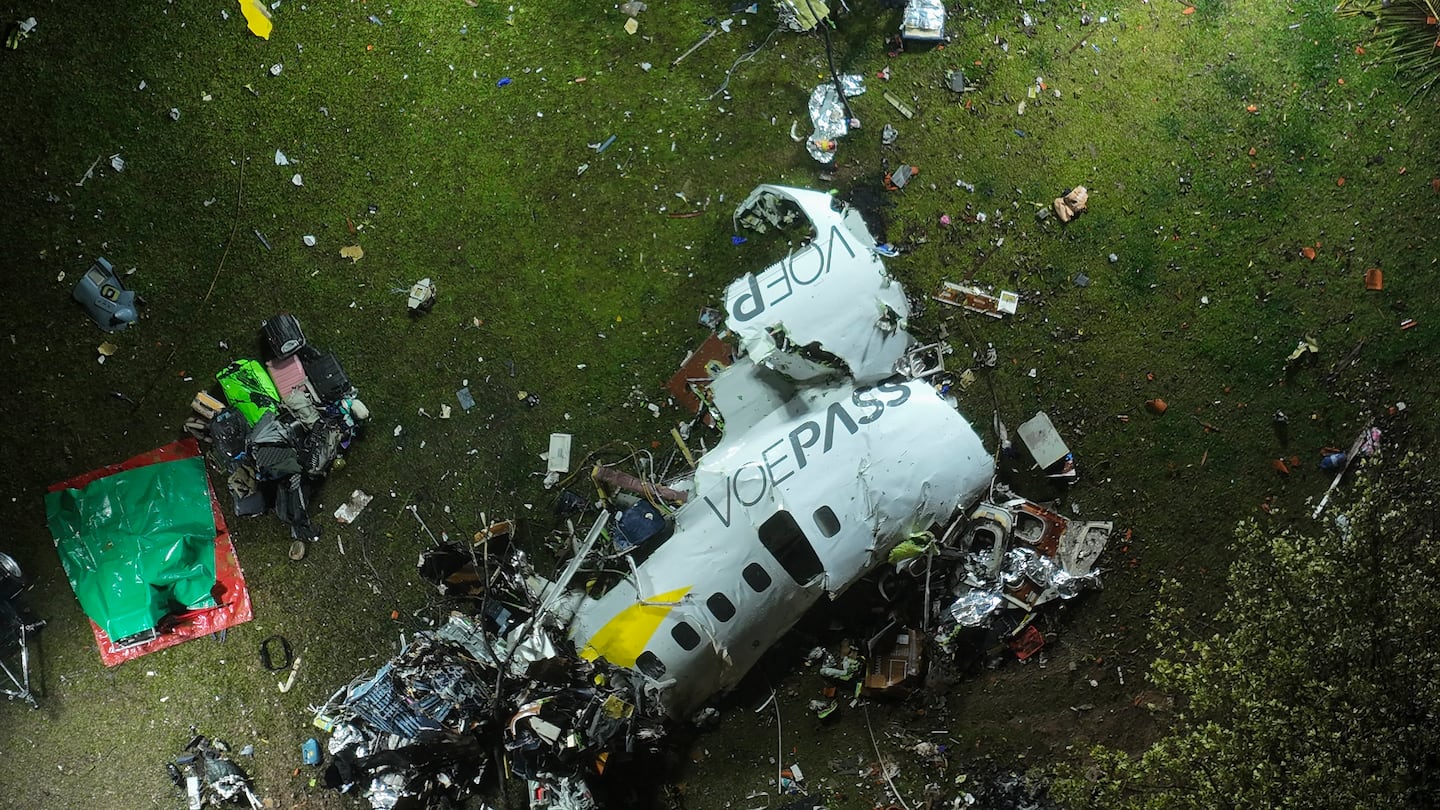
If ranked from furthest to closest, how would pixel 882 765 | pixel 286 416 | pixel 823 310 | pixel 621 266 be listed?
pixel 621 266
pixel 882 765
pixel 286 416
pixel 823 310

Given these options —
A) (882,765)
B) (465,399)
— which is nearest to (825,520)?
(882,765)

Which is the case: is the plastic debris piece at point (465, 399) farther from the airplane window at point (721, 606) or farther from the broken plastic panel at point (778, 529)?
the airplane window at point (721, 606)

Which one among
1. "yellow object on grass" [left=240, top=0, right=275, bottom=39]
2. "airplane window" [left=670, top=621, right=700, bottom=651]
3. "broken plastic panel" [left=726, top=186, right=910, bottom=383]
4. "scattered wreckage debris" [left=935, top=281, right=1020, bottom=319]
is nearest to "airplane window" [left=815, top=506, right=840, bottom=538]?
"broken plastic panel" [left=726, top=186, right=910, bottom=383]

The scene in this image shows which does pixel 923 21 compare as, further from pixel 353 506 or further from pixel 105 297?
pixel 105 297

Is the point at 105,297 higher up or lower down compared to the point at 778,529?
higher up

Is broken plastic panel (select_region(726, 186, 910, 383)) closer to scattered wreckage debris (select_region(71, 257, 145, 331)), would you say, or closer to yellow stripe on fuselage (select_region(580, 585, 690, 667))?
yellow stripe on fuselage (select_region(580, 585, 690, 667))

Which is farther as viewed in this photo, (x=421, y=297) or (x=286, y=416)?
(x=421, y=297)

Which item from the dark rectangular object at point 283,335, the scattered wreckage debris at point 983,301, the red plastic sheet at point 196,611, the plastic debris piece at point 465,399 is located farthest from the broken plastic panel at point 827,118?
the red plastic sheet at point 196,611
